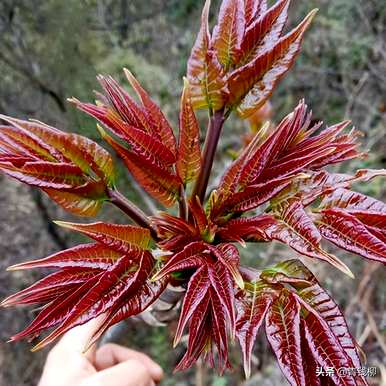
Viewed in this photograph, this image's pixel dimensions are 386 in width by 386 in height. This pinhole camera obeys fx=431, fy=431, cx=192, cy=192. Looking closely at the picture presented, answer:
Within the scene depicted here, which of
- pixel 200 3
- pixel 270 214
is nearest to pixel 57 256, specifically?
pixel 270 214

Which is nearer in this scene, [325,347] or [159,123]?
[325,347]

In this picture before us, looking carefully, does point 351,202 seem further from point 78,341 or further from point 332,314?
point 78,341

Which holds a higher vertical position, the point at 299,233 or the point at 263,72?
the point at 263,72

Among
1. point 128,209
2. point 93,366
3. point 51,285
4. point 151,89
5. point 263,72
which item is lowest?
point 93,366

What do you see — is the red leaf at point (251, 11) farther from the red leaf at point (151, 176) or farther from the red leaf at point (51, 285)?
the red leaf at point (51, 285)

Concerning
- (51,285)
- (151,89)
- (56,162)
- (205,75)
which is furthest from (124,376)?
(151,89)

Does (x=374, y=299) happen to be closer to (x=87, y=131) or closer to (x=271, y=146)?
(x=87, y=131)

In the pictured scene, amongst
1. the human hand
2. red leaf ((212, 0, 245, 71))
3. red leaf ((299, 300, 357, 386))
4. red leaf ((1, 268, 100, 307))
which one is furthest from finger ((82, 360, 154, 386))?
red leaf ((212, 0, 245, 71))
